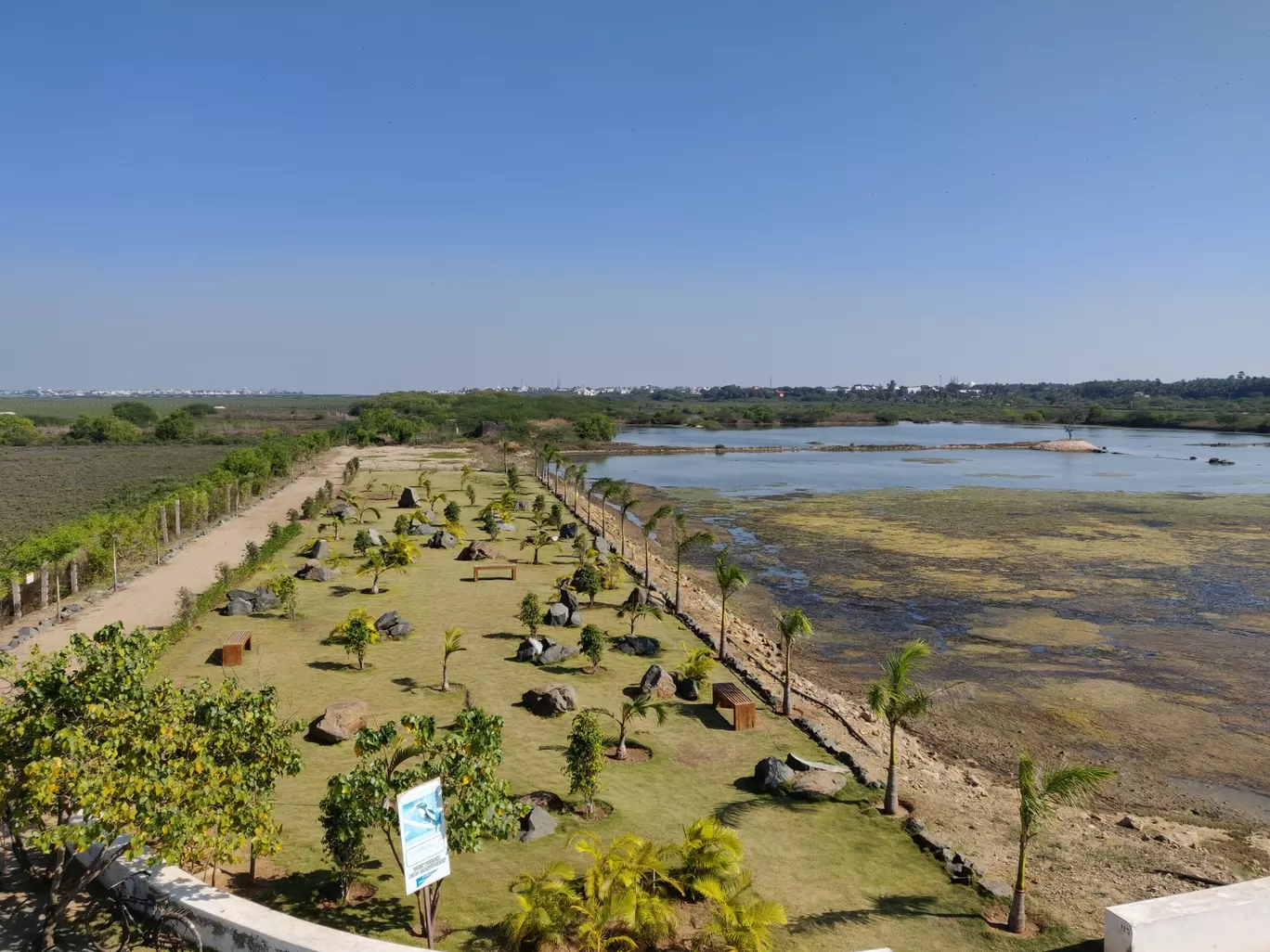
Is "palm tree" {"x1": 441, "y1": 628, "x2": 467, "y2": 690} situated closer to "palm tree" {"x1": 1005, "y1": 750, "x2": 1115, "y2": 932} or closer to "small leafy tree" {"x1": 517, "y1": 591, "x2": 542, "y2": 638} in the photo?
"small leafy tree" {"x1": 517, "y1": 591, "x2": 542, "y2": 638}

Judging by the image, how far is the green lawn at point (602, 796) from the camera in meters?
10.6

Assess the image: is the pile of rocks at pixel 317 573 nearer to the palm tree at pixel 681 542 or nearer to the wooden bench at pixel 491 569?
the wooden bench at pixel 491 569

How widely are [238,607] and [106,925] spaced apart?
16.1 meters

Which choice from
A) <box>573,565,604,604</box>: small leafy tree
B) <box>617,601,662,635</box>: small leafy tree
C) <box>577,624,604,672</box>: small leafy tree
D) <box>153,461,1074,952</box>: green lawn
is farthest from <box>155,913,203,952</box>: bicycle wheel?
<box>573,565,604,604</box>: small leafy tree

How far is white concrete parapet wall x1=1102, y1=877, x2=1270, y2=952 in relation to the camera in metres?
9.44

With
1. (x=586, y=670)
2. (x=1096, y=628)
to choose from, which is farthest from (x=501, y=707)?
(x=1096, y=628)

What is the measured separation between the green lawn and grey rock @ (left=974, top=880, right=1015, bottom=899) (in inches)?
7.8

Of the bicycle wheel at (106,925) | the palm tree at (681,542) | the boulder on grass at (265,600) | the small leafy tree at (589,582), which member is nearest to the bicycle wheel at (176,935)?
the bicycle wheel at (106,925)

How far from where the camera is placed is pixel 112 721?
7.95m

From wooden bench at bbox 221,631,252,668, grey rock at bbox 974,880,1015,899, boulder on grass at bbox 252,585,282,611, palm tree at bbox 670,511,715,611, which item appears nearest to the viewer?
grey rock at bbox 974,880,1015,899

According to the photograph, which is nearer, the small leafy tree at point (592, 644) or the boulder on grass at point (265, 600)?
the small leafy tree at point (592, 644)

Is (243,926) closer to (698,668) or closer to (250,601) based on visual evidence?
(698,668)

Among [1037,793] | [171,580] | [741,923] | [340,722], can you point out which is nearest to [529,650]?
[340,722]

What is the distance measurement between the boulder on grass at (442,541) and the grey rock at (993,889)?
27.6 meters
